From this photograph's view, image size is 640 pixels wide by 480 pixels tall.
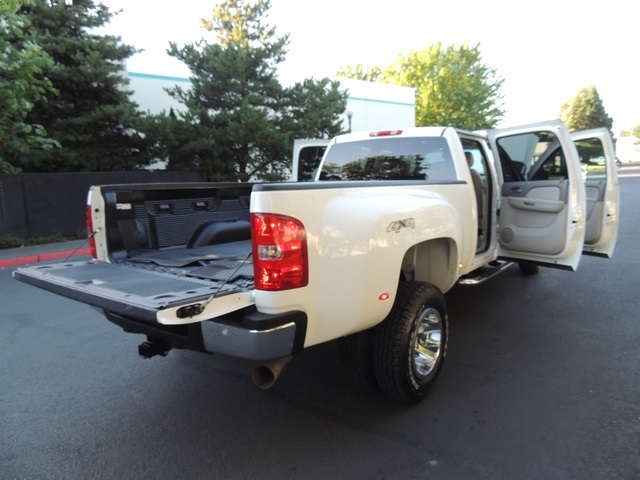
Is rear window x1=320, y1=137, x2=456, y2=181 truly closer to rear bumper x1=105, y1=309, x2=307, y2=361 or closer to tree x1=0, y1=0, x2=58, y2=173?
rear bumper x1=105, y1=309, x2=307, y2=361

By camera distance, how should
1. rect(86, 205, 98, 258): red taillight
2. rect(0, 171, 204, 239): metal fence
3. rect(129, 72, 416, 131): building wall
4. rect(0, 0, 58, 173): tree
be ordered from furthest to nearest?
rect(129, 72, 416, 131): building wall < rect(0, 171, 204, 239): metal fence < rect(0, 0, 58, 173): tree < rect(86, 205, 98, 258): red taillight

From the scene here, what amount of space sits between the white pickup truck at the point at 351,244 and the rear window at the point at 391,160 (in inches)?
0.6

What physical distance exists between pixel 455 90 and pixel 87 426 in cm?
3762

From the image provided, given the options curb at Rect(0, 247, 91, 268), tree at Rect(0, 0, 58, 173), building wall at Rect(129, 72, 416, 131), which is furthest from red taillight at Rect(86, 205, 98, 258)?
building wall at Rect(129, 72, 416, 131)

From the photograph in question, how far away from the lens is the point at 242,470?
100 inches

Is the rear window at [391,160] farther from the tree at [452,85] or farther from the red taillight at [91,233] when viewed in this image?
the tree at [452,85]

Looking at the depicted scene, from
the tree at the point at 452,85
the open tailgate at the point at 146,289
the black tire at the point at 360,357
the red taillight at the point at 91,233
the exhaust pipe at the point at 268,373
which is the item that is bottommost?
the black tire at the point at 360,357

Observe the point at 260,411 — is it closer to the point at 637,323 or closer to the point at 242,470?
the point at 242,470

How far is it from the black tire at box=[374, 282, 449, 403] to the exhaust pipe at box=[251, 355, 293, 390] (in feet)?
2.53

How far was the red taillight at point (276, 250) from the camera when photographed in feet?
7.57

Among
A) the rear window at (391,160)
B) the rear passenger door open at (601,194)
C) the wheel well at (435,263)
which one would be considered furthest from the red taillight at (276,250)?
the rear passenger door open at (601,194)

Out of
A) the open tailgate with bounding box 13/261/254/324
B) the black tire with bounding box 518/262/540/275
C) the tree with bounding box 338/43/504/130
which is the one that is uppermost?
the tree with bounding box 338/43/504/130

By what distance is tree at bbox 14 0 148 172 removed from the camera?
1255cm

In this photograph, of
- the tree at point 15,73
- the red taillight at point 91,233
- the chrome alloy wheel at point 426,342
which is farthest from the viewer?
the tree at point 15,73
